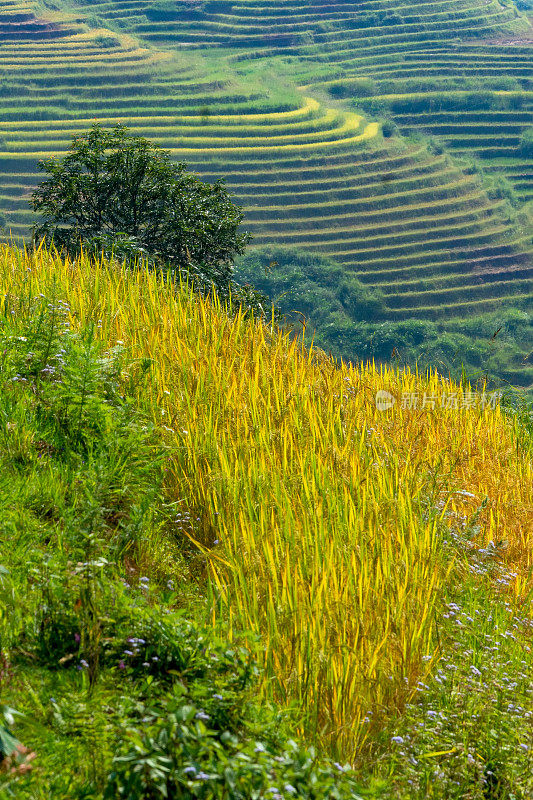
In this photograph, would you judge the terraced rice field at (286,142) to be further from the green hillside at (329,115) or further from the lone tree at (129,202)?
the lone tree at (129,202)

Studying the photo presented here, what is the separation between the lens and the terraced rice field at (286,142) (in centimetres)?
5519

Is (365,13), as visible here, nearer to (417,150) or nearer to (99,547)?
(417,150)

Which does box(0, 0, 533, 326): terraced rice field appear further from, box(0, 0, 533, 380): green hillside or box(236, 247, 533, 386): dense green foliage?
box(236, 247, 533, 386): dense green foliage

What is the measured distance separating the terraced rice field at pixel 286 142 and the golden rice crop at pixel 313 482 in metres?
47.8

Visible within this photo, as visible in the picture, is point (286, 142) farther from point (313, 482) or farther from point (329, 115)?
point (313, 482)

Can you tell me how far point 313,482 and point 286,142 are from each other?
207 feet

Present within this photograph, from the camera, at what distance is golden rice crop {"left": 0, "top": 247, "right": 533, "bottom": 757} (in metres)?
2.15

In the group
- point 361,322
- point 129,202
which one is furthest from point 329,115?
point 129,202

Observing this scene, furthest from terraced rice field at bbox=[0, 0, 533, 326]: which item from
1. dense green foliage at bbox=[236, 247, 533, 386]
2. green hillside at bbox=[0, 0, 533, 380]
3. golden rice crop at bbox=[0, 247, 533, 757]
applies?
golden rice crop at bbox=[0, 247, 533, 757]

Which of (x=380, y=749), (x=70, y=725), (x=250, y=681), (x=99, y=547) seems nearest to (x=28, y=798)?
(x=70, y=725)

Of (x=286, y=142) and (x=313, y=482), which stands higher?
(x=313, y=482)

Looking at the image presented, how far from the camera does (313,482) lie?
2738 millimetres

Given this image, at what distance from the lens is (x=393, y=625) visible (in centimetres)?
231

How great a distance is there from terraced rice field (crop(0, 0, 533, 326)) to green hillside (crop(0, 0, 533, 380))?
14 centimetres
